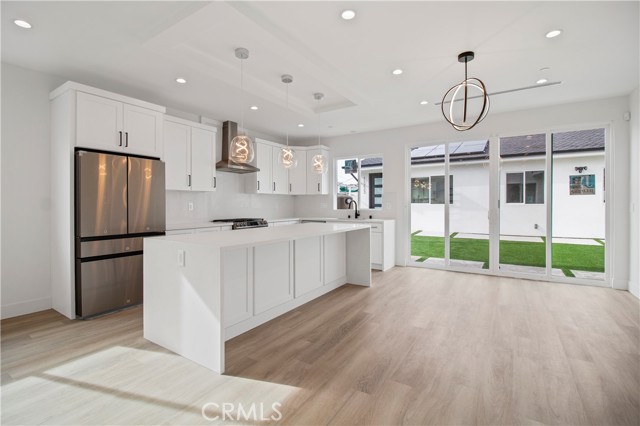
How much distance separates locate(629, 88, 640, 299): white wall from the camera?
3.83m

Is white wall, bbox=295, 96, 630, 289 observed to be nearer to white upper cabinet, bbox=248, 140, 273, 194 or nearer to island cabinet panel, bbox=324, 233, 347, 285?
white upper cabinet, bbox=248, 140, 273, 194

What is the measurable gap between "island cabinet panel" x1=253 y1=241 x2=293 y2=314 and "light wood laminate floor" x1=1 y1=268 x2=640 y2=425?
21 cm

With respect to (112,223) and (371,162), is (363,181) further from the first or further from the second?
(112,223)

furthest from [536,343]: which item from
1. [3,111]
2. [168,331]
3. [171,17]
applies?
[3,111]

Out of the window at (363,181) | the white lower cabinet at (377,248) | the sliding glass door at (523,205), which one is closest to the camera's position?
the sliding glass door at (523,205)

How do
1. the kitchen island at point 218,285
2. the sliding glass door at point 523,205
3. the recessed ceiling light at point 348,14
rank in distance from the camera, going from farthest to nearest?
1. the sliding glass door at point 523,205
2. the recessed ceiling light at point 348,14
3. the kitchen island at point 218,285

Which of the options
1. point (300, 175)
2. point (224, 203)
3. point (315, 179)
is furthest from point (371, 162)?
point (224, 203)

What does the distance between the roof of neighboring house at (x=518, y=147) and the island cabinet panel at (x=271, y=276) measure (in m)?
3.74

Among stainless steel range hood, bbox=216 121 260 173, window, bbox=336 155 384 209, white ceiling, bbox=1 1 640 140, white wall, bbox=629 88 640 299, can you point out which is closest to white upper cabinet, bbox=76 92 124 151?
white ceiling, bbox=1 1 640 140

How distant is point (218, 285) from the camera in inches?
80.7

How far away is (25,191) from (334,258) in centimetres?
359

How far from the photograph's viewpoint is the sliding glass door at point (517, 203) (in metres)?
4.54

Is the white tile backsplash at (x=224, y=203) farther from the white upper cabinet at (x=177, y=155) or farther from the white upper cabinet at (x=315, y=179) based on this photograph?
the white upper cabinet at (x=315, y=179)

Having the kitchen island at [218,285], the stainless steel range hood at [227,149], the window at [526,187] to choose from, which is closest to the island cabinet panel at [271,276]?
the kitchen island at [218,285]
